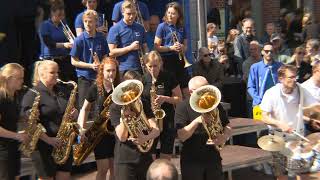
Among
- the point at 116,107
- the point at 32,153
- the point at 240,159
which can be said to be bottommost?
the point at 240,159

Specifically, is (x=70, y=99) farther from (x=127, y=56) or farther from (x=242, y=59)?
(x=242, y=59)

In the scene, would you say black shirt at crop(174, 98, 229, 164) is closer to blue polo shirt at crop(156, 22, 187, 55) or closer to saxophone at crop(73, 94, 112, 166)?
saxophone at crop(73, 94, 112, 166)

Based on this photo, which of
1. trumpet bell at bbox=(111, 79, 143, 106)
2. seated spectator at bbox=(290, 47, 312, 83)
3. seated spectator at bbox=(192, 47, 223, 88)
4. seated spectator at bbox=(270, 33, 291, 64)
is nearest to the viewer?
trumpet bell at bbox=(111, 79, 143, 106)

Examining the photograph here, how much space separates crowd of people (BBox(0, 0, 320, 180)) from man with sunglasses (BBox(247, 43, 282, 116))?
15mm

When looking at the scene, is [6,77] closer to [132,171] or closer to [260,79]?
[132,171]

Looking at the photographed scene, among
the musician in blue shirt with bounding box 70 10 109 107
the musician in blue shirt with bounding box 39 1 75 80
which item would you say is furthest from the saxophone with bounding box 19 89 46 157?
the musician in blue shirt with bounding box 39 1 75 80

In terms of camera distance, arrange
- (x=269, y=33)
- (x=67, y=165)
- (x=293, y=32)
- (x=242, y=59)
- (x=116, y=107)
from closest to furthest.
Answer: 1. (x=116, y=107)
2. (x=67, y=165)
3. (x=242, y=59)
4. (x=269, y=33)
5. (x=293, y=32)

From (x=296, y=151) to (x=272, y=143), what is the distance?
0.39m

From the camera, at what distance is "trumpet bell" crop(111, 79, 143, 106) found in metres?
5.36

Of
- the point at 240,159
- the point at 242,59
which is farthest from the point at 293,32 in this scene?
the point at 240,159

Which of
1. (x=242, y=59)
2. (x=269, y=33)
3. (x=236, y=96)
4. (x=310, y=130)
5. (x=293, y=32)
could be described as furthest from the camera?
(x=293, y=32)

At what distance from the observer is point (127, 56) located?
7141mm

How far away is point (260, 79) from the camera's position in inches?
345

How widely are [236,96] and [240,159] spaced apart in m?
2.38
